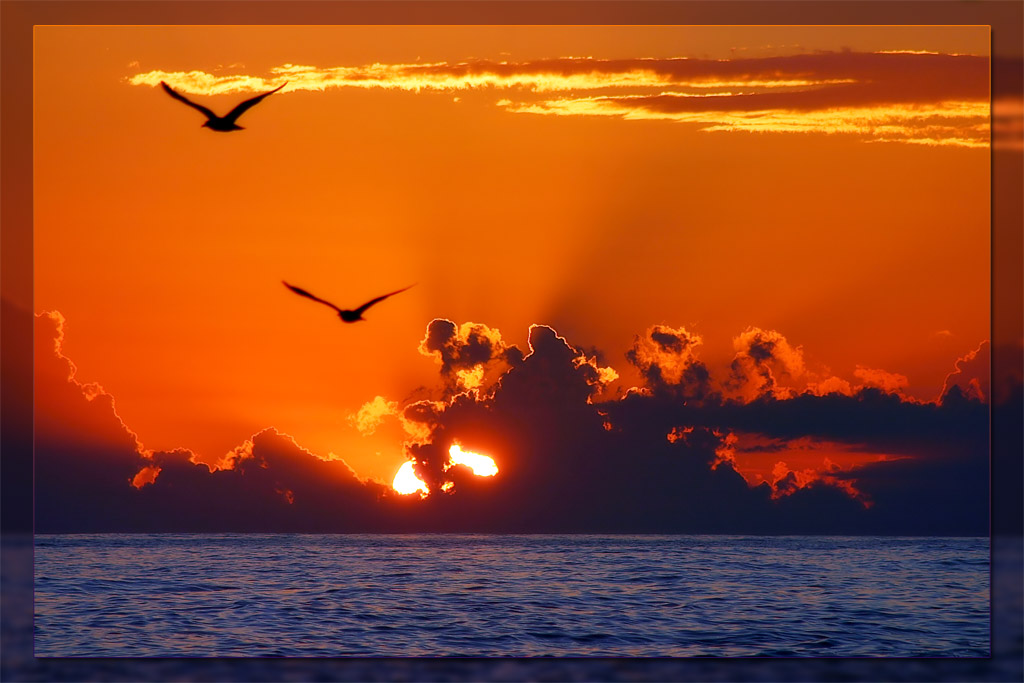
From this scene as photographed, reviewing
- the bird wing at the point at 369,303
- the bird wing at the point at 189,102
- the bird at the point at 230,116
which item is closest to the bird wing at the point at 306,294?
the bird wing at the point at 369,303

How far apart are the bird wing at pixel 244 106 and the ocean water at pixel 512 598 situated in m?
6.21

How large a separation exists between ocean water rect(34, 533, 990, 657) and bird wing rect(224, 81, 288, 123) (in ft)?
20.4

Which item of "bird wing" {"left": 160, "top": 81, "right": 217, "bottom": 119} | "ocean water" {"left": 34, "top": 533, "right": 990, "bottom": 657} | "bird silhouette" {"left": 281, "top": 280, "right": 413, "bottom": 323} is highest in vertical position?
"bird wing" {"left": 160, "top": 81, "right": 217, "bottom": 119}

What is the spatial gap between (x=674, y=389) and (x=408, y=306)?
13.9 feet

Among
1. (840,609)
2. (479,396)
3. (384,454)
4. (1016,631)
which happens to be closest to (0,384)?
(384,454)

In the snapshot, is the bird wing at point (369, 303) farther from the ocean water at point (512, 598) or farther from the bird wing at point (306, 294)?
the ocean water at point (512, 598)

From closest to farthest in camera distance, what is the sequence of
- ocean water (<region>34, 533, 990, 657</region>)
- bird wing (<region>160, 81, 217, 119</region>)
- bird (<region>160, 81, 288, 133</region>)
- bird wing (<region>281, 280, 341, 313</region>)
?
bird wing (<region>160, 81, 217, 119</region>), ocean water (<region>34, 533, 990, 657</region>), bird (<region>160, 81, 288, 133</region>), bird wing (<region>281, 280, 341, 313</region>)

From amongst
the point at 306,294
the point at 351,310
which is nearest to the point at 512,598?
the point at 351,310

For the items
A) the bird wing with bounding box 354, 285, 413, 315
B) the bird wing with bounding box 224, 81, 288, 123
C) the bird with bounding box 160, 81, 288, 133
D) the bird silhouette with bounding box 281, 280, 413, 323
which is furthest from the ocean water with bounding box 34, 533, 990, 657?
the bird wing with bounding box 224, 81, 288, 123

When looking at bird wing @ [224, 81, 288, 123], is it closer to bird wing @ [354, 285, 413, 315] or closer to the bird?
the bird

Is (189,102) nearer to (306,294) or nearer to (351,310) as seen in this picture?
(306,294)

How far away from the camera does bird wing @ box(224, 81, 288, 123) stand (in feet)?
48.1

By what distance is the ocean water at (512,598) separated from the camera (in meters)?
14.5

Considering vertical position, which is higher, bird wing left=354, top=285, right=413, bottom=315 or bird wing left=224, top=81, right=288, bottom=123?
bird wing left=224, top=81, right=288, bottom=123
